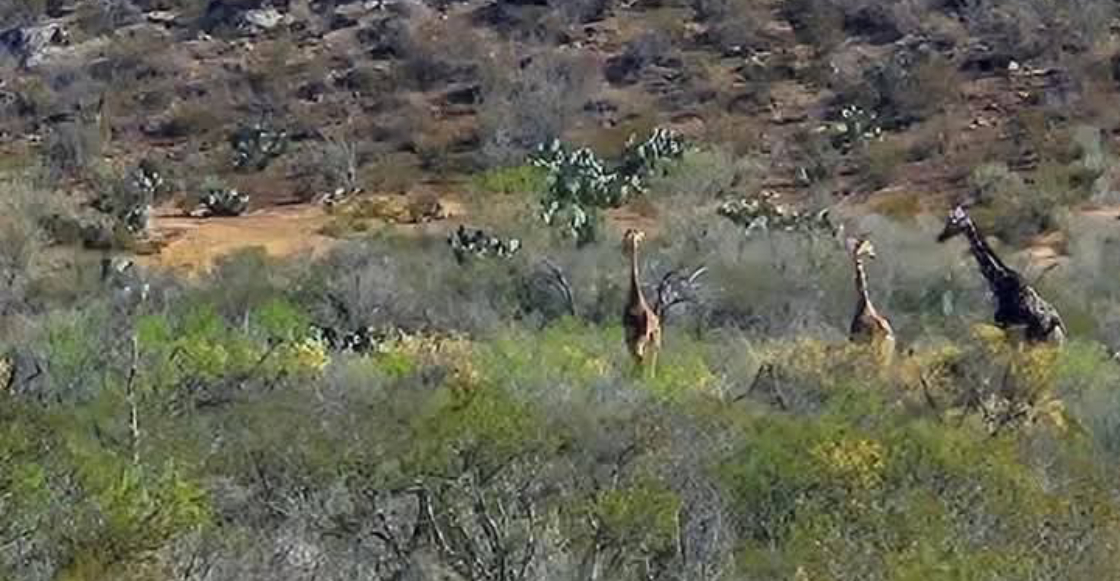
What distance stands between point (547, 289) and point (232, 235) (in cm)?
994

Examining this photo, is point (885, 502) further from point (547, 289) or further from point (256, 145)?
point (256, 145)

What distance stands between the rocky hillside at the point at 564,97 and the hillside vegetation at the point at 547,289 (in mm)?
113

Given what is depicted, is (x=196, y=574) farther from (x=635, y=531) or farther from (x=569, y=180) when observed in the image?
(x=569, y=180)

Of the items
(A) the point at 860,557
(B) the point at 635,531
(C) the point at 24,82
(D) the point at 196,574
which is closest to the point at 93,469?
(D) the point at 196,574

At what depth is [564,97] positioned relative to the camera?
4381 centimetres

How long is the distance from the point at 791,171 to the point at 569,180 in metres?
6.98

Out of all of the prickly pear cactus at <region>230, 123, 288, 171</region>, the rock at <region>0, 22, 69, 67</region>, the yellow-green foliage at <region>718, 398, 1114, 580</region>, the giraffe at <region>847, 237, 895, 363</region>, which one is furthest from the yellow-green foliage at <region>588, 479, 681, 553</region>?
the rock at <region>0, 22, 69, 67</region>

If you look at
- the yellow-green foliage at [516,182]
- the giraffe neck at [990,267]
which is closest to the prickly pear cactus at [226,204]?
the yellow-green foliage at [516,182]

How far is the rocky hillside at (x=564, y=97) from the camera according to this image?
3900cm

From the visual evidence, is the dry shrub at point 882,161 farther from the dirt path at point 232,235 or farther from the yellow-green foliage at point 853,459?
the yellow-green foliage at point 853,459

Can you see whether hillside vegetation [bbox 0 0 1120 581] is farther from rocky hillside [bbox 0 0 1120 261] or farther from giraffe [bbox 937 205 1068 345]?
giraffe [bbox 937 205 1068 345]

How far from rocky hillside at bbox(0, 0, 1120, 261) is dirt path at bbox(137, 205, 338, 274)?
68 cm

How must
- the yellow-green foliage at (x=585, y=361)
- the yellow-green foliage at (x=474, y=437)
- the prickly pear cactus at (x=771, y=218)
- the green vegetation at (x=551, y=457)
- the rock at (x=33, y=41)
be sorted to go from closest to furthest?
1. the green vegetation at (x=551, y=457)
2. the yellow-green foliage at (x=474, y=437)
3. the yellow-green foliage at (x=585, y=361)
4. the prickly pear cactus at (x=771, y=218)
5. the rock at (x=33, y=41)

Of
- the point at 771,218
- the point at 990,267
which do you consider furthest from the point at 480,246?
the point at 990,267
